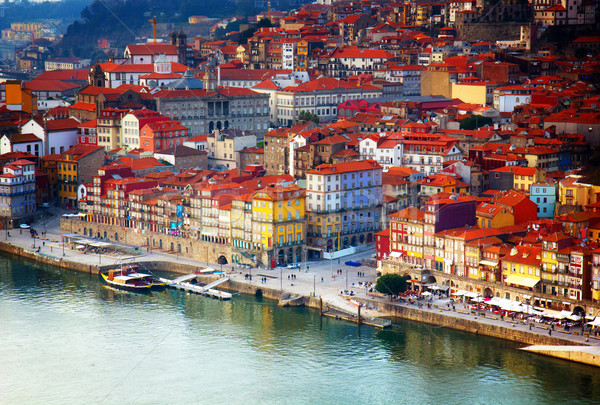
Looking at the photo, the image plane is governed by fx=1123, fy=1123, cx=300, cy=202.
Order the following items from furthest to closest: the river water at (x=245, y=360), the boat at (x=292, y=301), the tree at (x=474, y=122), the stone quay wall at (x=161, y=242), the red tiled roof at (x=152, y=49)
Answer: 1. the red tiled roof at (x=152, y=49)
2. the tree at (x=474, y=122)
3. the stone quay wall at (x=161, y=242)
4. the boat at (x=292, y=301)
5. the river water at (x=245, y=360)

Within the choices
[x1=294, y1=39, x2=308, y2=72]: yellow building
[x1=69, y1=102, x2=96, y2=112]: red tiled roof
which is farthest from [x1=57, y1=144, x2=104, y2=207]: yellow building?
[x1=294, y1=39, x2=308, y2=72]: yellow building

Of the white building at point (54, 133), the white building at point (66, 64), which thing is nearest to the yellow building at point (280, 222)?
the white building at point (54, 133)

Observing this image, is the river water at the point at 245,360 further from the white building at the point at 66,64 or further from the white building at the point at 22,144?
the white building at the point at 66,64

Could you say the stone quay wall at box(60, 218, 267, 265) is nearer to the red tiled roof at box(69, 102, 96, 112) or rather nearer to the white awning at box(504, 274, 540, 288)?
the white awning at box(504, 274, 540, 288)

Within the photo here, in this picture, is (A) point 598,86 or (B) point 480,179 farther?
(A) point 598,86

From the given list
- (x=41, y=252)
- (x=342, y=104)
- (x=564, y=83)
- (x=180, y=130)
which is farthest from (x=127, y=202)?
(x=564, y=83)

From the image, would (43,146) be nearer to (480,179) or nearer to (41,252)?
(41,252)

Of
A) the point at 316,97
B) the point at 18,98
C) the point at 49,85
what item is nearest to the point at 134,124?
the point at 316,97
